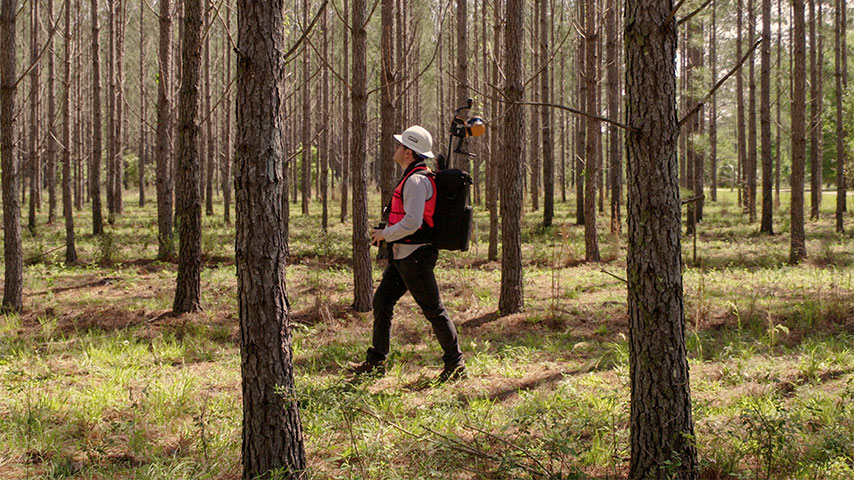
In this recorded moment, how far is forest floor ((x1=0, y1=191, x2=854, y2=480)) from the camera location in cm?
325

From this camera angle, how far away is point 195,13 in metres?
6.85

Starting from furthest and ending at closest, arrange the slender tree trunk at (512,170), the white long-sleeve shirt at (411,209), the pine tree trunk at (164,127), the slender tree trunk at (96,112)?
the slender tree trunk at (96,112) < the pine tree trunk at (164,127) < the slender tree trunk at (512,170) < the white long-sleeve shirt at (411,209)

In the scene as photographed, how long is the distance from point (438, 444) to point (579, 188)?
14898 mm

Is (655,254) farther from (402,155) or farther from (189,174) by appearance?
(189,174)

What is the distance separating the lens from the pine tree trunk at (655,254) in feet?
8.59

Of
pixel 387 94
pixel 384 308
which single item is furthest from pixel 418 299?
pixel 387 94

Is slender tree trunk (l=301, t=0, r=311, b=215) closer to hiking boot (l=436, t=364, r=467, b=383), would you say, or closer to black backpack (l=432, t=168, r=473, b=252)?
black backpack (l=432, t=168, r=473, b=252)

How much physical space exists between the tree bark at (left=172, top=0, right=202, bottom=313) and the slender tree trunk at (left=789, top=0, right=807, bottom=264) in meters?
9.37

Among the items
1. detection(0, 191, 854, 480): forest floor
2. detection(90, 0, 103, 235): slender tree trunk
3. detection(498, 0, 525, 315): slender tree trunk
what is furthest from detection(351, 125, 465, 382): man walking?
detection(90, 0, 103, 235): slender tree trunk

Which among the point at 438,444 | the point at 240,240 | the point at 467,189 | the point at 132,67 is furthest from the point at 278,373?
the point at 132,67

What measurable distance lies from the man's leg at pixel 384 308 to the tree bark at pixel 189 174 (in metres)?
3.07

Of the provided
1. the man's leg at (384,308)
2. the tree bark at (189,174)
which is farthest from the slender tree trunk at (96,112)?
the man's leg at (384,308)

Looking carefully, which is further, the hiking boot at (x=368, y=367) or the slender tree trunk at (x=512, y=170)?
the slender tree trunk at (x=512, y=170)

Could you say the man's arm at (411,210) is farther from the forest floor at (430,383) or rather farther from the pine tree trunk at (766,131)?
the pine tree trunk at (766,131)
